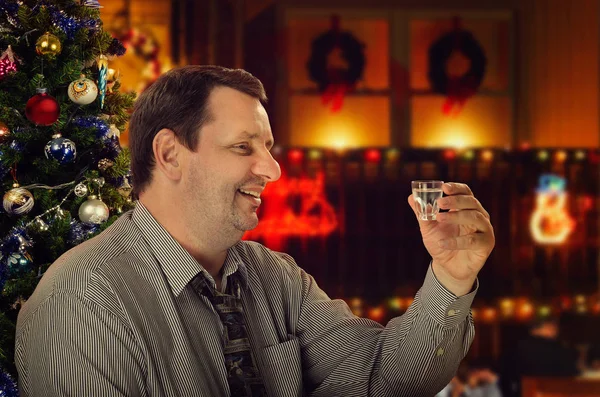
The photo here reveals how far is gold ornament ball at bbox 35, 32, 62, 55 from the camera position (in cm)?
212

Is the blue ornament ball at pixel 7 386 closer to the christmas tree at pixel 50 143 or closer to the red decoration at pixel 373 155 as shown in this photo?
the christmas tree at pixel 50 143

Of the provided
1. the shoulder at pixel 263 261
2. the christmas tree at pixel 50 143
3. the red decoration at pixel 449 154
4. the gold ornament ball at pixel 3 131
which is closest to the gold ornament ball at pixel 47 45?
the christmas tree at pixel 50 143

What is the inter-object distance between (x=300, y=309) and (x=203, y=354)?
405 mm

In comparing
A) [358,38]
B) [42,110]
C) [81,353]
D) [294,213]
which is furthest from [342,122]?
[81,353]

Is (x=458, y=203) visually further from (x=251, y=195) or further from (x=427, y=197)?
(x=251, y=195)

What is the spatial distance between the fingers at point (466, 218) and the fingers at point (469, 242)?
0.07 feet

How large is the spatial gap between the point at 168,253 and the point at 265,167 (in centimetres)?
29

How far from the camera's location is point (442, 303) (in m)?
1.87

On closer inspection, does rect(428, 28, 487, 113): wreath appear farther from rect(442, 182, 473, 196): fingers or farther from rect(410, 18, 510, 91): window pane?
rect(442, 182, 473, 196): fingers

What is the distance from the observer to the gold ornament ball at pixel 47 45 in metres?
2.12

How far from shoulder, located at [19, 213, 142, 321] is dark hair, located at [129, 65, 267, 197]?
18cm

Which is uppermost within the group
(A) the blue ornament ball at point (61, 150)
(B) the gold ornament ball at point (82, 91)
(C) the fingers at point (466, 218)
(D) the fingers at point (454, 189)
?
→ (B) the gold ornament ball at point (82, 91)

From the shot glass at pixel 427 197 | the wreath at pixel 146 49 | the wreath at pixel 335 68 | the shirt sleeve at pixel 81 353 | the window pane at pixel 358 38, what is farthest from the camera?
the window pane at pixel 358 38

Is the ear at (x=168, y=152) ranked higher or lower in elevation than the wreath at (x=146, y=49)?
lower
